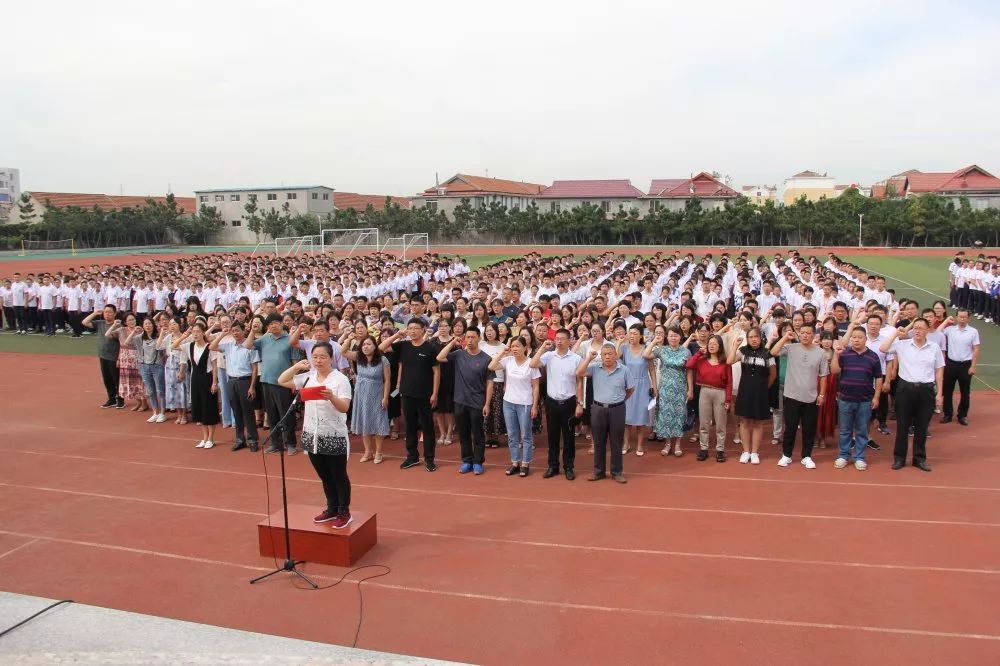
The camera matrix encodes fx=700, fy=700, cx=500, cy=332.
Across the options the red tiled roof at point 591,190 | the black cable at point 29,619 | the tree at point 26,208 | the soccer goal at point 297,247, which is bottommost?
the black cable at point 29,619

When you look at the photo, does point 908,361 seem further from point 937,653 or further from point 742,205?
point 742,205

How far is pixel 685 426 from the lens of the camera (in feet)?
28.0

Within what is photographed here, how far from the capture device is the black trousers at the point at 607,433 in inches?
281

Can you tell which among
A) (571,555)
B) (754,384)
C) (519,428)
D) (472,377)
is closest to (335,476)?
(571,555)

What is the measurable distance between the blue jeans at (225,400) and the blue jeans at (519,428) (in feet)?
11.9

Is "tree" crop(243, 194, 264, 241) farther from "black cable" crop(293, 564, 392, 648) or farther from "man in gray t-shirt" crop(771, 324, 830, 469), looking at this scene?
"black cable" crop(293, 564, 392, 648)

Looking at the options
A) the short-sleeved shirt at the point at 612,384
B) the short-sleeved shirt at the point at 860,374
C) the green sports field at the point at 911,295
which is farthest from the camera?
the green sports field at the point at 911,295

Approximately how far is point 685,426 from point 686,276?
Result: 34.5 feet

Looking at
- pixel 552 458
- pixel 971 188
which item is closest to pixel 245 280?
pixel 552 458

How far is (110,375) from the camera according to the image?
424 inches

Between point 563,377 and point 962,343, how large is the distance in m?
5.67

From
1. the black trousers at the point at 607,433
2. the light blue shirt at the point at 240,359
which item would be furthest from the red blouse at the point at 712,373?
the light blue shirt at the point at 240,359

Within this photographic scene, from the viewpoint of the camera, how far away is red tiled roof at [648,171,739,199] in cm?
6244

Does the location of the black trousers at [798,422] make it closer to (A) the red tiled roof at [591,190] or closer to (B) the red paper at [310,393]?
(B) the red paper at [310,393]
